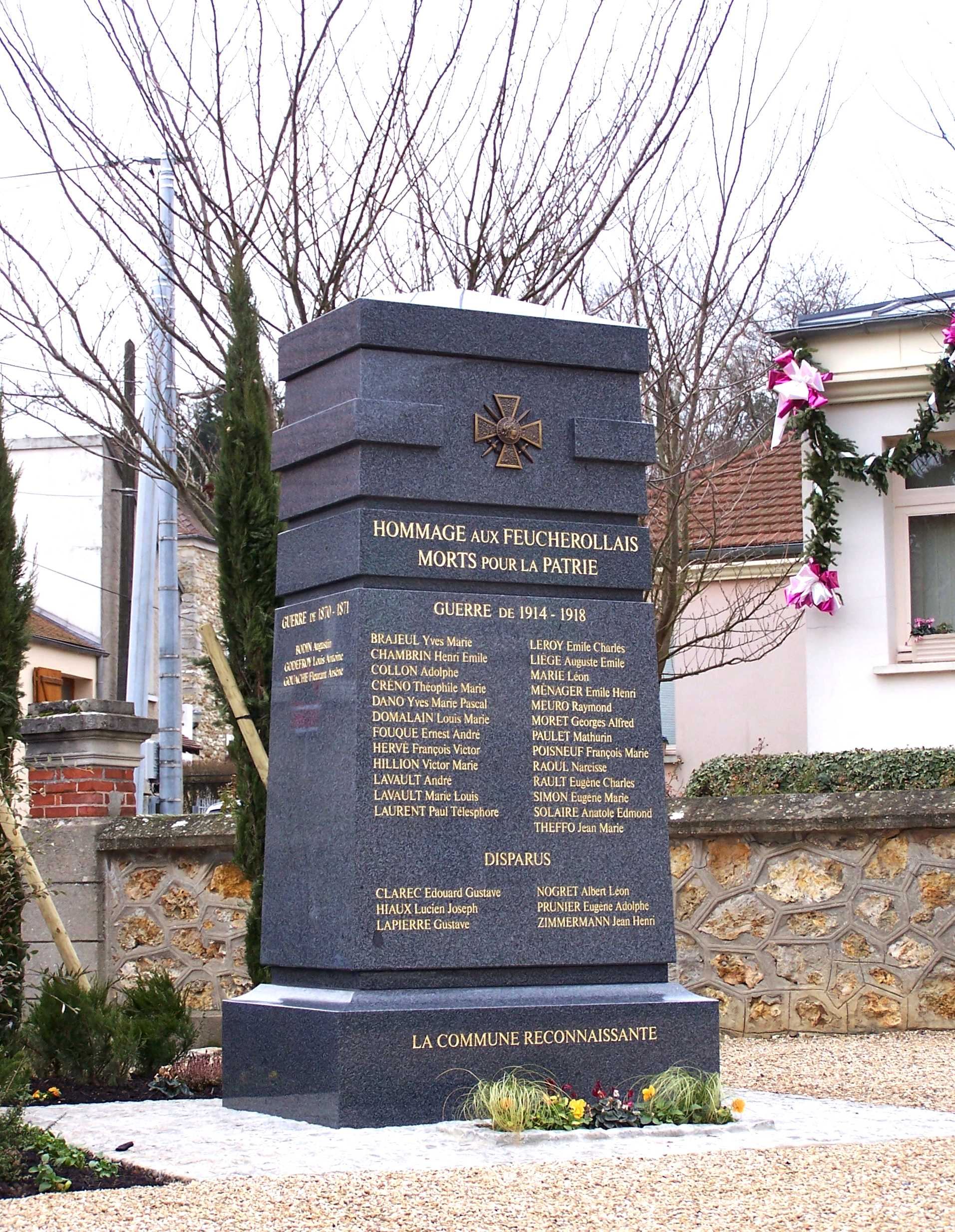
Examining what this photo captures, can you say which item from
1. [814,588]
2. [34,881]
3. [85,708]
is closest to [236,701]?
[34,881]

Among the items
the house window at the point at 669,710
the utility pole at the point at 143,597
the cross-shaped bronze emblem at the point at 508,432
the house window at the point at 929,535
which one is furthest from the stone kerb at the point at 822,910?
the house window at the point at 669,710

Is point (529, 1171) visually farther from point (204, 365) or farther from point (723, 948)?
point (204, 365)

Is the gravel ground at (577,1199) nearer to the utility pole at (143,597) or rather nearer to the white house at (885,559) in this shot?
the white house at (885,559)

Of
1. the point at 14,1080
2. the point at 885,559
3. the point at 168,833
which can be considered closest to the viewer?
the point at 14,1080

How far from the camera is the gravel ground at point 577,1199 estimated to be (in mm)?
4617

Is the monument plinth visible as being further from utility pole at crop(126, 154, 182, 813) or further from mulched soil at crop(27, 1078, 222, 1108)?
utility pole at crop(126, 154, 182, 813)

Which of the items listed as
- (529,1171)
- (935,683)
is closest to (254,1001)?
(529,1171)

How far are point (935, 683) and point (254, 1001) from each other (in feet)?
26.4

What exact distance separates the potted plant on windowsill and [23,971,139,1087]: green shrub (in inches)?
307

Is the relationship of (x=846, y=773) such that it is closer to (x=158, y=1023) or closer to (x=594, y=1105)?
(x=158, y=1023)

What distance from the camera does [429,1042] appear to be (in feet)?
21.0

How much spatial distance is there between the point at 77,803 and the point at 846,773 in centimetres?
541

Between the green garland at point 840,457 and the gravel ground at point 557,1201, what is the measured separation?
27.2ft

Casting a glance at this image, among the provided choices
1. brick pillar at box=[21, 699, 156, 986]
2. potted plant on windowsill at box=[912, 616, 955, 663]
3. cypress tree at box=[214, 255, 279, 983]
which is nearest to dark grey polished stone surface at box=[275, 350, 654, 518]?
cypress tree at box=[214, 255, 279, 983]
